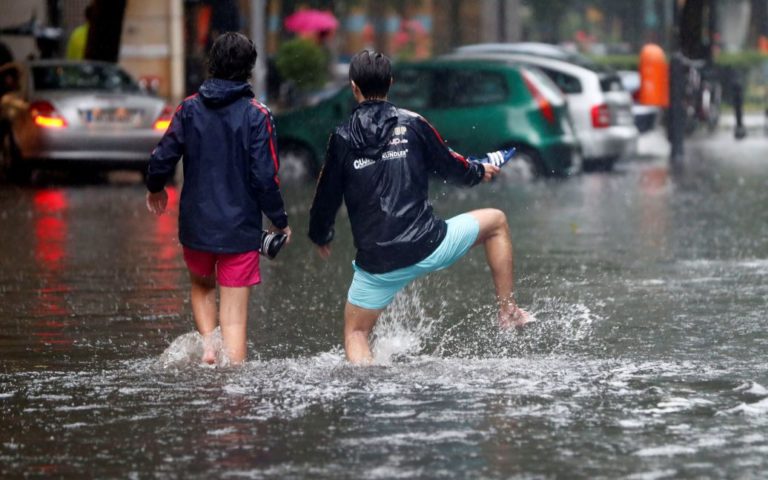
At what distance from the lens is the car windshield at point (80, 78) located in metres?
21.8

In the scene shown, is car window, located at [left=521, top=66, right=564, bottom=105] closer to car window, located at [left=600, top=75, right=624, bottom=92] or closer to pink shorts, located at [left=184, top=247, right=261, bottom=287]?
car window, located at [left=600, top=75, right=624, bottom=92]

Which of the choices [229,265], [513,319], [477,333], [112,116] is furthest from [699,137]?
[229,265]

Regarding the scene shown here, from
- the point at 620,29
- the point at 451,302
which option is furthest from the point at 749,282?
the point at 620,29

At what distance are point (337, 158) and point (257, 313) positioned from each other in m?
2.74

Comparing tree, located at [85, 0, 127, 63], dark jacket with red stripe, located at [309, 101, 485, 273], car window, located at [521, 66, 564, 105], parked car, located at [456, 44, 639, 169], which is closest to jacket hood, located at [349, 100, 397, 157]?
dark jacket with red stripe, located at [309, 101, 485, 273]

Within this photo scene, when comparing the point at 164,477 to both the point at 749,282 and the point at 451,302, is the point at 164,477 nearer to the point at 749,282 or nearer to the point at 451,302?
the point at 451,302

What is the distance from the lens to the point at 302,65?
45.4 meters

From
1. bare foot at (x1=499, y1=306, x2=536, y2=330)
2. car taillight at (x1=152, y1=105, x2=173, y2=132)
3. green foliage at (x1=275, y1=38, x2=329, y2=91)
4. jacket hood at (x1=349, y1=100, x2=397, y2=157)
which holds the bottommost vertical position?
green foliage at (x1=275, y1=38, x2=329, y2=91)

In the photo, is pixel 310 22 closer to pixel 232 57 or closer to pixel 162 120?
pixel 162 120

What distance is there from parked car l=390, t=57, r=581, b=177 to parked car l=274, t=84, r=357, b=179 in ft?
2.13

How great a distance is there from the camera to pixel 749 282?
1155cm

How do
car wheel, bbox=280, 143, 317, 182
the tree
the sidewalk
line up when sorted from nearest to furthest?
car wheel, bbox=280, 143, 317, 182 → the tree → the sidewalk

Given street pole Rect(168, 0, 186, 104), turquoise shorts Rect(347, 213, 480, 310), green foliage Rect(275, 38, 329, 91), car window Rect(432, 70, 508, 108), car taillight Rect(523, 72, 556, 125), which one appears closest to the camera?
turquoise shorts Rect(347, 213, 480, 310)

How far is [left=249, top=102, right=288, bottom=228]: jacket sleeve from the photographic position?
795cm
